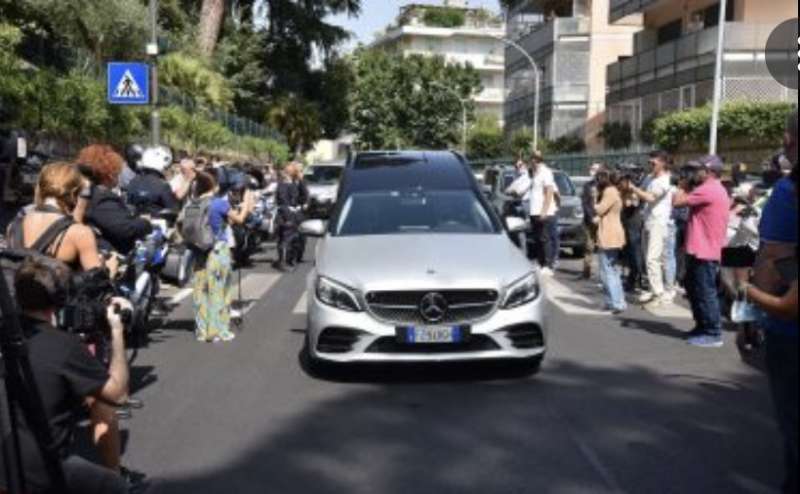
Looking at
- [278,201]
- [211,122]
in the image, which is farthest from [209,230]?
[211,122]

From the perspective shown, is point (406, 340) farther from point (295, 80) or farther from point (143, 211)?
point (295, 80)

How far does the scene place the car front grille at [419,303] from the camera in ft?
26.8

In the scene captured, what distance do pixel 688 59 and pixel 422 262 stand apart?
31660 mm

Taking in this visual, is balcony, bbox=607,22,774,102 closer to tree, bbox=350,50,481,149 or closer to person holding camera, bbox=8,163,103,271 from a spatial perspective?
tree, bbox=350,50,481,149

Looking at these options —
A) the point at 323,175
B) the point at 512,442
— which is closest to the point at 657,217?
the point at 512,442

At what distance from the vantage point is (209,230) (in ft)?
33.8

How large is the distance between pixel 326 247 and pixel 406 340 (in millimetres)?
1355

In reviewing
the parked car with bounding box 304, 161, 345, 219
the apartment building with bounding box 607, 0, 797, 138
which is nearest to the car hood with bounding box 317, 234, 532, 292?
the parked car with bounding box 304, 161, 345, 219

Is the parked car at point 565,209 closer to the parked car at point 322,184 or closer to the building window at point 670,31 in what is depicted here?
the parked car at point 322,184

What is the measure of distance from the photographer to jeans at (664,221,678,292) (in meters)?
9.98

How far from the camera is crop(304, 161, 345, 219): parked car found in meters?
29.7

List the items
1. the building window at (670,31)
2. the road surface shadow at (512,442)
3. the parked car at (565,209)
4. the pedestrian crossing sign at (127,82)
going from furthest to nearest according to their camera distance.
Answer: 1. the building window at (670,31)
2. the parked car at (565,209)
3. the pedestrian crossing sign at (127,82)
4. the road surface shadow at (512,442)

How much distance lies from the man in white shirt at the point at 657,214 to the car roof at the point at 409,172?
293 cm

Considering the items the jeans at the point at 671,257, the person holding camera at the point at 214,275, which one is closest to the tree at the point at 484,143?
the jeans at the point at 671,257
